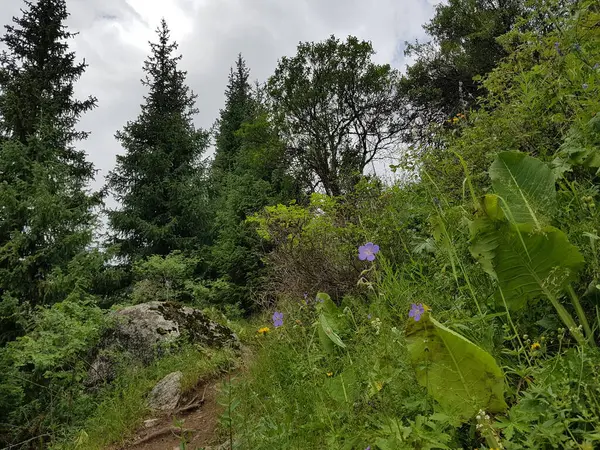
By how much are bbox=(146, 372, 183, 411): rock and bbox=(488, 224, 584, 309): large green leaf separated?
13.3 ft

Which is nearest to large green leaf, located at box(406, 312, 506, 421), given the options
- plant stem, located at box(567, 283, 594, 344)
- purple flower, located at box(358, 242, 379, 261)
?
plant stem, located at box(567, 283, 594, 344)

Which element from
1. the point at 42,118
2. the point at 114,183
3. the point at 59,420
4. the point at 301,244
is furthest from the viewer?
the point at 114,183

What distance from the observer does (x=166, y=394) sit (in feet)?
14.9

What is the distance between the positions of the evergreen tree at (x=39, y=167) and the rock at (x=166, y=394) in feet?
7.80

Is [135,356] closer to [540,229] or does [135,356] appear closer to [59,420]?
[59,420]

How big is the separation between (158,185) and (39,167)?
608 cm

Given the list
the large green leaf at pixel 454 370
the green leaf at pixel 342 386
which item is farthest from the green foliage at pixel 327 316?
the large green leaf at pixel 454 370

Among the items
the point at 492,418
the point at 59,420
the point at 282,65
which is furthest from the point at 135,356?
the point at 282,65

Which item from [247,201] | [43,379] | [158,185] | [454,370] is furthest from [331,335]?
[158,185]

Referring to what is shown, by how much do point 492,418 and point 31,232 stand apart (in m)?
6.69

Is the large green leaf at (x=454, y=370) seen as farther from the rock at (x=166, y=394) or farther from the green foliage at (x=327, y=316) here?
the rock at (x=166, y=394)

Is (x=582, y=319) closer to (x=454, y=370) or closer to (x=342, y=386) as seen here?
(x=454, y=370)

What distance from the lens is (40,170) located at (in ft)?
20.6

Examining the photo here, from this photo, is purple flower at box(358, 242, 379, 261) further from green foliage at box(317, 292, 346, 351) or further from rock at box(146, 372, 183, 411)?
rock at box(146, 372, 183, 411)
